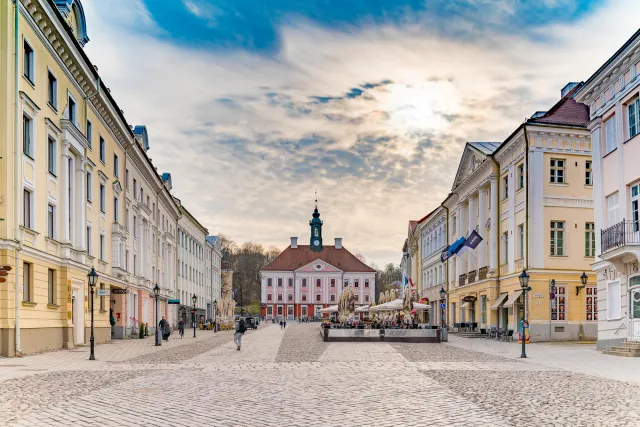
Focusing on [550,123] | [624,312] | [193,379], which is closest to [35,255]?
[193,379]

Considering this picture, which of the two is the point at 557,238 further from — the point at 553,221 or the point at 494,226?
the point at 494,226

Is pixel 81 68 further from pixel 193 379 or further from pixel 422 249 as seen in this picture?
pixel 422 249

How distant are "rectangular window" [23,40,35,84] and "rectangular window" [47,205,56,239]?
5.18m

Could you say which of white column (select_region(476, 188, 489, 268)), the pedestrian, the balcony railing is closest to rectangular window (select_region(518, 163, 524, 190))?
white column (select_region(476, 188, 489, 268))

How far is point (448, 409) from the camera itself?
11648 mm

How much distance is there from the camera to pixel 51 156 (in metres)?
28.6

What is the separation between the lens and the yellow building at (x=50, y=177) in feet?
77.2

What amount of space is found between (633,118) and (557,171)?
12963 millimetres

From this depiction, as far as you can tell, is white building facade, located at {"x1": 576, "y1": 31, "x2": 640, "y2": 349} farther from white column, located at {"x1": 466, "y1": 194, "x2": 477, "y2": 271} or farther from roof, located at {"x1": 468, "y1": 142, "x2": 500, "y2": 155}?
white column, located at {"x1": 466, "y1": 194, "x2": 477, "y2": 271}

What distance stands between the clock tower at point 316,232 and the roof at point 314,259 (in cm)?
93

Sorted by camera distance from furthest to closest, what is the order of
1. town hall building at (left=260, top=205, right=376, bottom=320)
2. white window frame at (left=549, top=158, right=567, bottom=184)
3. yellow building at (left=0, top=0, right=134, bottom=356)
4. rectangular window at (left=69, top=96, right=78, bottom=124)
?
town hall building at (left=260, top=205, right=376, bottom=320)
white window frame at (left=549, top=158, right=567, bottom=184)
rectangular window at (left=69, top=96, right=78, bottom=124)
yellow building at (left=0, top=0, right=134, bottom=356)

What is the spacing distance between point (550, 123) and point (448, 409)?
95.0ft

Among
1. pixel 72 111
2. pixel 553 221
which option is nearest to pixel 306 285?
pixel 553 221

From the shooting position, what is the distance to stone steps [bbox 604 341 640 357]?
24141mm
